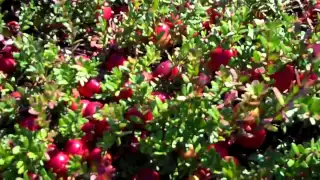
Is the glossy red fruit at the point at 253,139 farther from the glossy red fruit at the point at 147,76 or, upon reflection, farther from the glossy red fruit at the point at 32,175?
the glossy red fruit at the point at 32,175

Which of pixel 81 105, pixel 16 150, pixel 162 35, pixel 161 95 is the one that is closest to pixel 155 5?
pixel 162 35

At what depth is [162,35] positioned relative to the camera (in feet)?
6.98

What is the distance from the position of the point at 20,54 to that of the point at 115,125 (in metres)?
0.47

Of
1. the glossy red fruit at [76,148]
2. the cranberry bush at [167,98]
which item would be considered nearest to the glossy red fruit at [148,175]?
the cranberry bush at [167,98]

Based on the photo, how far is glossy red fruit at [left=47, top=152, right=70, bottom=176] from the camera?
1.82m

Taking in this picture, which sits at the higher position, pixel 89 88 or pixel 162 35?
pixel 162 35

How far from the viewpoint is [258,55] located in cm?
186

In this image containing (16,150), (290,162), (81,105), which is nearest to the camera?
(290,162)

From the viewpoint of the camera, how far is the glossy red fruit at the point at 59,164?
182 cm

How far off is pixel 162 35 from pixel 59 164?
0.60 meters

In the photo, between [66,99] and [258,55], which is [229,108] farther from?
[66,99]

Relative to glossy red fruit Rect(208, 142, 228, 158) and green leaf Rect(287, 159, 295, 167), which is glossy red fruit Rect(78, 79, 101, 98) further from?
green leaf Rect(287, 159, 295, 167)

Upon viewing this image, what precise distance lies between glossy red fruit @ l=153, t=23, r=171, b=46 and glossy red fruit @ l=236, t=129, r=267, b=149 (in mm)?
494

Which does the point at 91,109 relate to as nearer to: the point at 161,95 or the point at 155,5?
the point at 161,95
